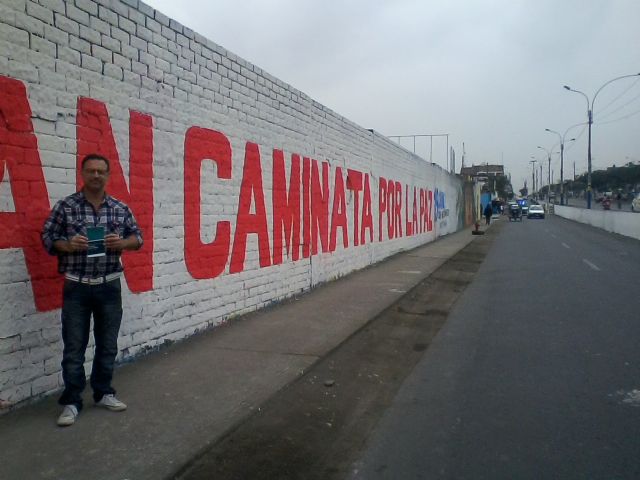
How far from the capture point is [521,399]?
16.8ft

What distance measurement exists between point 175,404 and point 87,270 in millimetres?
1287

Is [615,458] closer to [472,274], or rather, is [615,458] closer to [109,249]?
[109,249]

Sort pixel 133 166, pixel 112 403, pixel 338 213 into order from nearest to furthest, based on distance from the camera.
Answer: pixel 112 403
pixel 133 166
pixel 338 213

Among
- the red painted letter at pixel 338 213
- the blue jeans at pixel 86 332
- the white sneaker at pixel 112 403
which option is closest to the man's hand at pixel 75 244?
the blue jeans at pixel 86 332

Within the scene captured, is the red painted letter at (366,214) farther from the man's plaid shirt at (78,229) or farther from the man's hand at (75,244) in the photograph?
the man's hand at (75,244)

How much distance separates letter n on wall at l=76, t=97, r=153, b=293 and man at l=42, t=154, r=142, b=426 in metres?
0.81

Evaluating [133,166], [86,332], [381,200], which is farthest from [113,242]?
[381,200]

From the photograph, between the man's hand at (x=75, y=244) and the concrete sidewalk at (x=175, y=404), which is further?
the man's hand at (x=75, y=244)

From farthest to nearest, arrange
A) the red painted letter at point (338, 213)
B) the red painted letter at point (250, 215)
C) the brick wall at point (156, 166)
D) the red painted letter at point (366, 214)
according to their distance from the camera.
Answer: the red painted letter at point (366, 214)
the red painted letter at point (338, 213)
the red painted letter at point (250, 215)
the brick wall at point (156, 166)

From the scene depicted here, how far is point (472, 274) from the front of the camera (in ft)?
46.9

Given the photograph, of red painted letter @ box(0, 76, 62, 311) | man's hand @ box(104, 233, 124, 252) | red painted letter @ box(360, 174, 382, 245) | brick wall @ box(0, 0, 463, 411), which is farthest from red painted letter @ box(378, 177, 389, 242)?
man's hand @ box(104, 233, 124, 252)

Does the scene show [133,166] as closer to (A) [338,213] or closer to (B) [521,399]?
(B) [521,399]

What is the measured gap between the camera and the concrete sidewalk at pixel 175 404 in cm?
370

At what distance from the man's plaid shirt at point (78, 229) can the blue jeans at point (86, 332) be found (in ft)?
0.37
